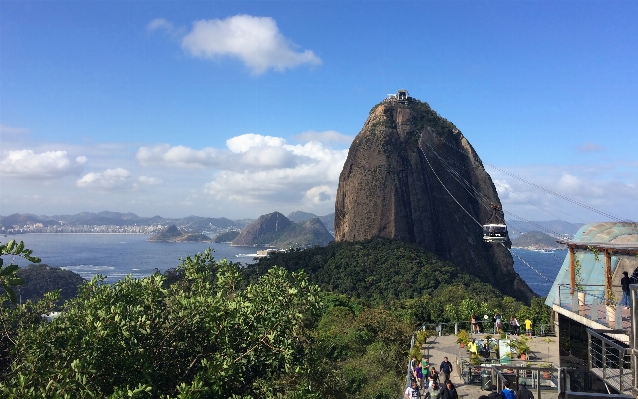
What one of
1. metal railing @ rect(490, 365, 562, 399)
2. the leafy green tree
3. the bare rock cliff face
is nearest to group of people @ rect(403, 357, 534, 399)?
metal railing @ rect(490, 365, 562, 399)

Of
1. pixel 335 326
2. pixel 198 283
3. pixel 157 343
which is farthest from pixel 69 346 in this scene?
pixel 335 326

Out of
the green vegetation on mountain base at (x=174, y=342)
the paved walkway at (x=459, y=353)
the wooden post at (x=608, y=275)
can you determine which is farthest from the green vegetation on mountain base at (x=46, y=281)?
the wooden post at (x=608, y=275)

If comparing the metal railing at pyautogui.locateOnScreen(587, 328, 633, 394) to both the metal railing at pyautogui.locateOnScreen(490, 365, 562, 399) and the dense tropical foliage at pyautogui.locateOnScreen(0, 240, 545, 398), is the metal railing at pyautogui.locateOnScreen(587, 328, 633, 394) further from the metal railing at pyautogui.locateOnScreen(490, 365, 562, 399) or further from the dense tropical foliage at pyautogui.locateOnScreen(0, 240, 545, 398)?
the dense tropical foliage at pyautogui.locateOnScreen(0, 240, 545, 398)

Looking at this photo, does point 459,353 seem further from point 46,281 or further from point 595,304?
point 46,281

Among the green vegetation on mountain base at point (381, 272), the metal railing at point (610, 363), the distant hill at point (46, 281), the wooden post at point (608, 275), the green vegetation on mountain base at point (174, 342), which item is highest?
the wooden post at point (608, 275)

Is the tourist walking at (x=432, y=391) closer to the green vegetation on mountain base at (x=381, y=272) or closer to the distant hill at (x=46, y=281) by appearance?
the green vegetation on mountain base at (x=381, y=272)

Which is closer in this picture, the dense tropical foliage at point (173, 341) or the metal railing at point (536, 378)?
the dense tropical foliage at point (173, 341)
